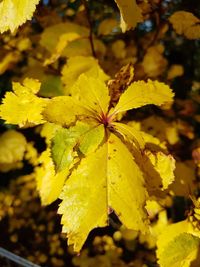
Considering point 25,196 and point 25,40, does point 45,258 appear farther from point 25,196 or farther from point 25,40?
point 25,40

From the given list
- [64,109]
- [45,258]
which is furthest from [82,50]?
[45,258]

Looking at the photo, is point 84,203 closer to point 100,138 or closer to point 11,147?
point 100,138

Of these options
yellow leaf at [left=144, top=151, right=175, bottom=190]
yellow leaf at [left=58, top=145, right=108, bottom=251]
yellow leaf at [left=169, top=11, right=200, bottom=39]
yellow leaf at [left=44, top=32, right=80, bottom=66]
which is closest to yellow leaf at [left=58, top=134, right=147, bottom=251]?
yellow leaf at [left=58, top=145, right=108, bottom=251]

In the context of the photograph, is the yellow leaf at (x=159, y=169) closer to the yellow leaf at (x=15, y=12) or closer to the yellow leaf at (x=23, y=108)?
the yellow leaf at (x=23, y=108)

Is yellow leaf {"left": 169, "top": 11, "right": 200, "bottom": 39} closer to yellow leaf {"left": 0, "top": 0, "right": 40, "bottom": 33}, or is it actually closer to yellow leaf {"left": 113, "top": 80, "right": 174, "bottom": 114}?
yellow leaf {"left": 113, "top": 80, "right": 174, "bottom": 114}

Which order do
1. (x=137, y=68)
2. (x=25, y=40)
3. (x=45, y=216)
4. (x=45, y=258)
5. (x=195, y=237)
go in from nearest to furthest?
1. (x=195, y=237)
2. (x=137, y=68)
3. (x=25, y=40)
4. (x=45, y=258)
5. (x=45, y=216)

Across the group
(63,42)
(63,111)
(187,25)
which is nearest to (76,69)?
(63,42)

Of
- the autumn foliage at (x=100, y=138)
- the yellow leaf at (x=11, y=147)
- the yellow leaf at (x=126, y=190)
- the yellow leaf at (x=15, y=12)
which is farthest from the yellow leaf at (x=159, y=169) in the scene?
the yellow leaf at (x=11, y=147)

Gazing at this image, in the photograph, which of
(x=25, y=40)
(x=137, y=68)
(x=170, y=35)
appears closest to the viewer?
(x=137, y=68)
